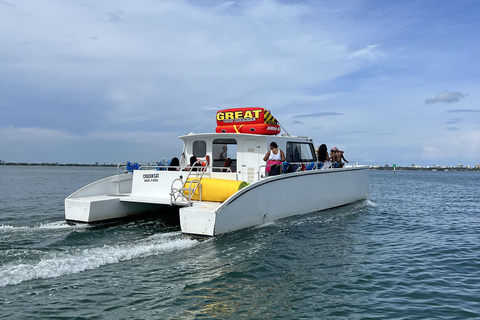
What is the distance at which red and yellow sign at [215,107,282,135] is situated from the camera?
444 inches

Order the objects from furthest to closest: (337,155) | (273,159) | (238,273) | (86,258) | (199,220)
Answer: (337,155) < (273,159) < (199,220) < (86,258) < (238,273)

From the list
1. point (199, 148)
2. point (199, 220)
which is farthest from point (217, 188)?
point (199, 148)

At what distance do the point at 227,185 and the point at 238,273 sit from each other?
3.27 meters

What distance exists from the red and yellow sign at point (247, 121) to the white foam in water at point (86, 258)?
175 inches

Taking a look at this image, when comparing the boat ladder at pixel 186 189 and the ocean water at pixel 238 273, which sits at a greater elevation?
the boat ladder at pixel 186 189

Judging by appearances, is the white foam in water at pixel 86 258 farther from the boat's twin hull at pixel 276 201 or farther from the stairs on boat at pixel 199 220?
the boat's twin hull at pixel 276 201

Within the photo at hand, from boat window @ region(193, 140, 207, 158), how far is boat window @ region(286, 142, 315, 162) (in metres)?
2.62

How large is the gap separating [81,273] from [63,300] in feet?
3.56

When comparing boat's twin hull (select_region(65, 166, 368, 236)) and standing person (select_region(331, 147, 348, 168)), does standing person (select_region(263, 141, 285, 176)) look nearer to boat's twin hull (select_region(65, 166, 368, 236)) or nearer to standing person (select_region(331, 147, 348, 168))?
boat's twin hull (select_region(65, 166, 368, 236))

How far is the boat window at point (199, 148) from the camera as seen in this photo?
11844 mm

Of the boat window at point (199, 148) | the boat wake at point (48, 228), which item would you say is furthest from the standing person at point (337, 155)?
the boat wake at point (48, 228)

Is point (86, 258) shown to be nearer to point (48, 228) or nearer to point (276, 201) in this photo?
point (48, 228)

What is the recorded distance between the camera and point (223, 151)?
1159 cm

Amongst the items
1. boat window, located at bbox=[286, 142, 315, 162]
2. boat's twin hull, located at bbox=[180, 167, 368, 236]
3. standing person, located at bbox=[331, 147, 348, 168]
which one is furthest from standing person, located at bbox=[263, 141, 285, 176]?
standing person, located at bbox=[331, 147, 348, 168]
